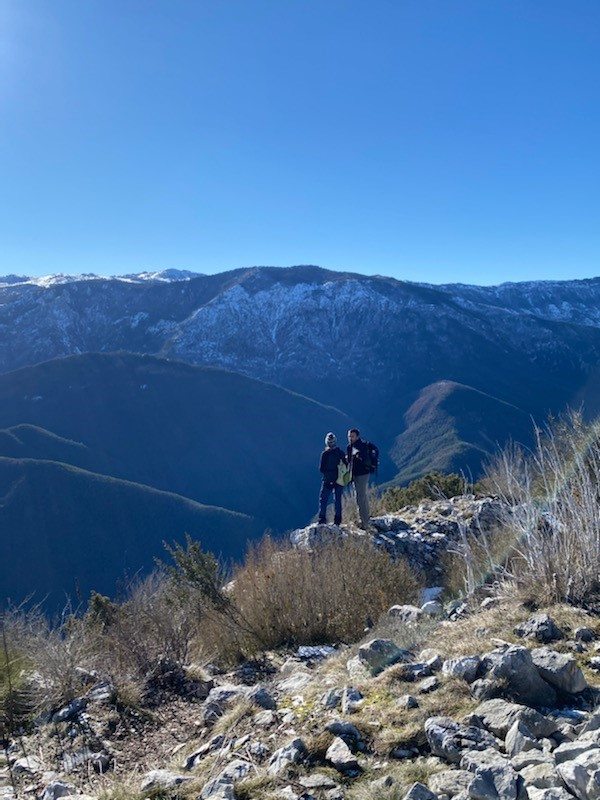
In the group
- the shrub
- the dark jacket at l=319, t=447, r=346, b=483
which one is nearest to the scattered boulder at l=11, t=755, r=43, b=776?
the shrub

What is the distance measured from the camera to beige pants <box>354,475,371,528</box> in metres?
13.0

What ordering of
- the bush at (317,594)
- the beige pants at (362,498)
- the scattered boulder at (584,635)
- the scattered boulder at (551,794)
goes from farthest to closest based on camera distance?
the beige pants at (362,498) < the bush at (317,594) < the scattered boulder at (584,635) < the scattered boulder at (551,794)

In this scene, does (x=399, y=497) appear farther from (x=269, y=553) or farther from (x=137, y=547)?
(x=137, y=547)

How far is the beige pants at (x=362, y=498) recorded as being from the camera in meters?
13.0

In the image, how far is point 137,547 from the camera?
101 meters

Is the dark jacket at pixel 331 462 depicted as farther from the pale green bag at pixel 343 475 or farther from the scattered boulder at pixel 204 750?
the scattered boulder at pixel 204 750

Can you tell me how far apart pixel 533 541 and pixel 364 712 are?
258cm

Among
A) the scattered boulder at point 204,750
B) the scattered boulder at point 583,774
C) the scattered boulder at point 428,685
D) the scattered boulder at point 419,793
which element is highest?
the scattered boulder at point 583,774

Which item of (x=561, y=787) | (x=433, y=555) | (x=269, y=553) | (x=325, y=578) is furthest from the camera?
(x=433, y=555)

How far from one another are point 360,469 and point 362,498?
579 mm

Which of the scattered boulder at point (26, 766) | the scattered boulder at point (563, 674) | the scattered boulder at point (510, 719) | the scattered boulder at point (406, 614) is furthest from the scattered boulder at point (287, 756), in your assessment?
the scattered boulder at point (406, 614)

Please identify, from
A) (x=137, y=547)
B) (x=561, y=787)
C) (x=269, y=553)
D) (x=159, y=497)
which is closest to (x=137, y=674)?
(x=269, y=553)

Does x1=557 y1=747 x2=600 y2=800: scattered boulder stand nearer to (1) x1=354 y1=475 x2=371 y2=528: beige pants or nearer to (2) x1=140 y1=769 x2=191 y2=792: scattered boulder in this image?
(2) x1=140 y1=769 x2=191 y2=792: scattered boulder

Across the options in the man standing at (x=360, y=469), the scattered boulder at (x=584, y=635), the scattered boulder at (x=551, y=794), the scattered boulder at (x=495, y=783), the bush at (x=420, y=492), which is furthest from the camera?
the bush at (x=420, y=492)
